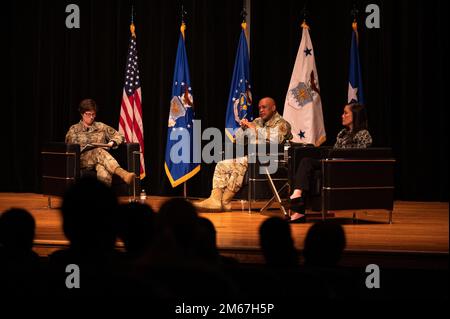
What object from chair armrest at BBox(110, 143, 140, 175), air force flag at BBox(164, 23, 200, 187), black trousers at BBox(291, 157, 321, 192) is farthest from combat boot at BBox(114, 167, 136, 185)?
black trousers at BBox(291, 157, 321, 192)

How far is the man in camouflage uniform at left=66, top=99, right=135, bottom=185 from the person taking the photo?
707cm

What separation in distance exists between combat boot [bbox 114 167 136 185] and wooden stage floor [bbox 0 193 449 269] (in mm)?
745

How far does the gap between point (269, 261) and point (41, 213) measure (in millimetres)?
4742

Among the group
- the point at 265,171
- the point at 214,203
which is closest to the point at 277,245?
the point at 265,171

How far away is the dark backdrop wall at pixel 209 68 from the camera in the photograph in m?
7.69

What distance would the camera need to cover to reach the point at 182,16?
8.23 m

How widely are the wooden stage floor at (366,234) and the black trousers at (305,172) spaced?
34 cm

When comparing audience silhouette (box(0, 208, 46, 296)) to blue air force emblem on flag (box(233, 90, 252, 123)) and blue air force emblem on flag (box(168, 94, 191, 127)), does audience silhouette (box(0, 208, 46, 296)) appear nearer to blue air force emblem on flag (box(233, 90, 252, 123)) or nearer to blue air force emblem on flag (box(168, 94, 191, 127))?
blue air force emblem on flag (box(233, 90, 252, 123))

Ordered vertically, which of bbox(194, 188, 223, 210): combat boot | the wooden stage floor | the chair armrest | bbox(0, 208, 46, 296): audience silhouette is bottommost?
the wooden stage floor

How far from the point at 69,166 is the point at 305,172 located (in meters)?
2.40

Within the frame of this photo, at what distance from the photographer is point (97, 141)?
7.25 m

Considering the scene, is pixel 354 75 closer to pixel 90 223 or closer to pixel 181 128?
pixel 181 128
